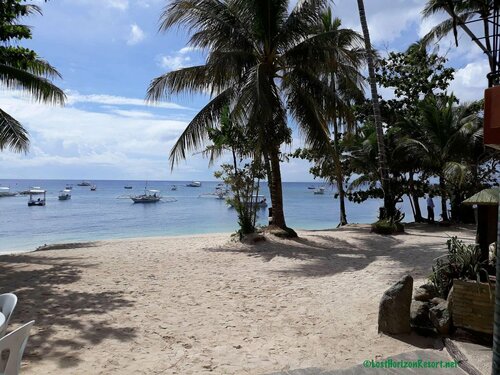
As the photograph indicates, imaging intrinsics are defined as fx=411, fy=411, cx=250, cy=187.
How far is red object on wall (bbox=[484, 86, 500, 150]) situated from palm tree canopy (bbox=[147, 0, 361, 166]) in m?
8.90

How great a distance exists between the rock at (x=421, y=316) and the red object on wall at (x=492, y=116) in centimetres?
255

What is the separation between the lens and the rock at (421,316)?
4426mm

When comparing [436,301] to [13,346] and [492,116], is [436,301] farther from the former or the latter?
[13,346]

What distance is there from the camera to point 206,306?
19.2 feet

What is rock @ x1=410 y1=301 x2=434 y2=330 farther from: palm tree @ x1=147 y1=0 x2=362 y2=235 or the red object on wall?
palm tree @ x1=147 y1=0 x2=362 y2=235

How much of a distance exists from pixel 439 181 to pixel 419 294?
14.9 meters

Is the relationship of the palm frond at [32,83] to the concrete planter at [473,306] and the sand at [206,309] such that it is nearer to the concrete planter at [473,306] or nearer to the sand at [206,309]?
the sand at [206,309]

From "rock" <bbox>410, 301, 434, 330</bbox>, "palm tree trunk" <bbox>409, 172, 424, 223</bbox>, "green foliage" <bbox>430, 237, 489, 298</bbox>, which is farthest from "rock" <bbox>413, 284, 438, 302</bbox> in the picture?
"palm tree trunk" <bbox>409, 172, 424, 223</bbox>

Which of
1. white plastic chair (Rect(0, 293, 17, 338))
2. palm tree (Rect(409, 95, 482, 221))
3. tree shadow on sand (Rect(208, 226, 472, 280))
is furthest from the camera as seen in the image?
palm tree (Rect(409, 95, 482, 221))

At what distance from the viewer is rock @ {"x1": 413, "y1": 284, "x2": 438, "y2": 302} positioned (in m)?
4.86

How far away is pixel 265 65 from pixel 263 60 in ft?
1.31

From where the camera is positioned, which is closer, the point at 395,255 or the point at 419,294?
the point at 419,294

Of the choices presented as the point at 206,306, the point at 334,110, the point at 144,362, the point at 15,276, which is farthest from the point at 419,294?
the point at 334,110

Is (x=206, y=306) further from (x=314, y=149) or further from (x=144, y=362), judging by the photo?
(x=314, y=149)
